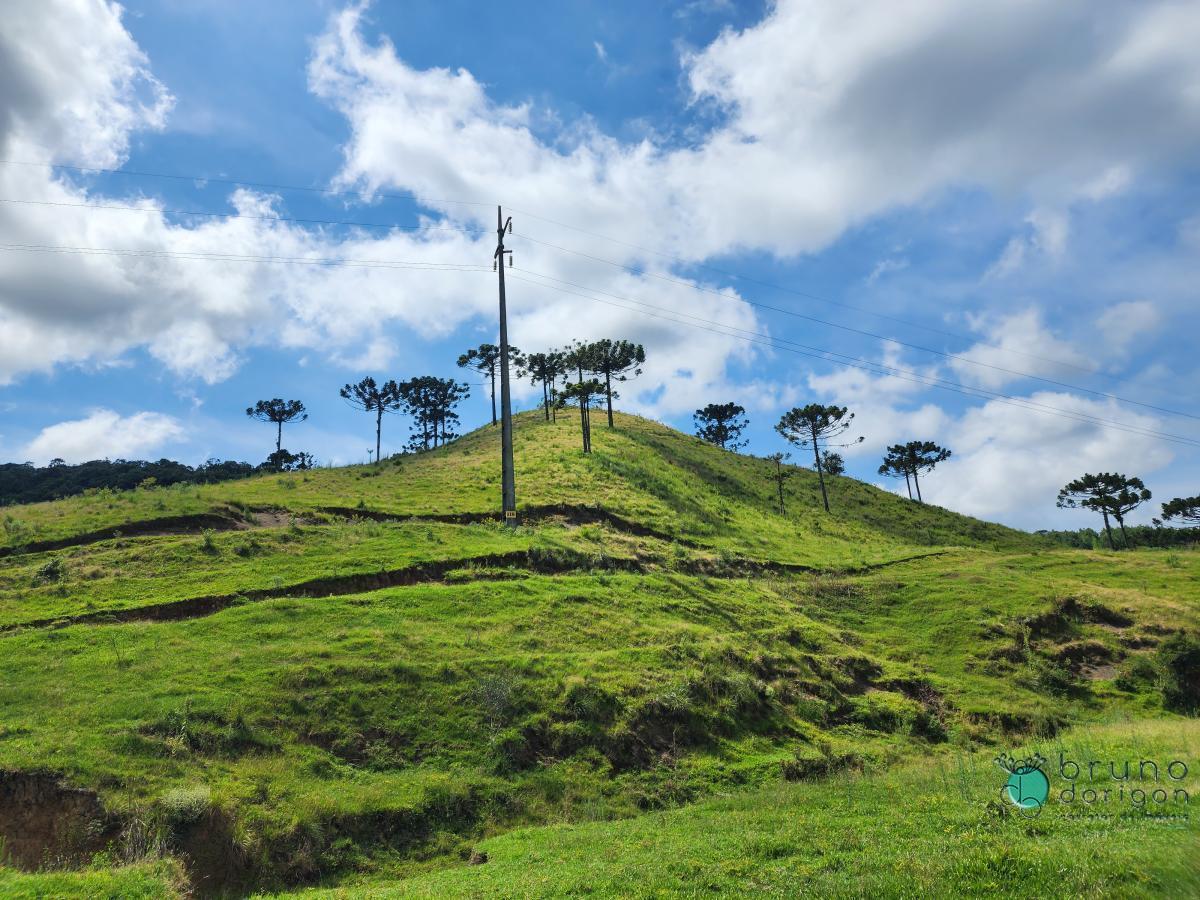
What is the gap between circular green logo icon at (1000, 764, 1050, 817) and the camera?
12.5 metres

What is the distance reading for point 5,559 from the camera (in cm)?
3234

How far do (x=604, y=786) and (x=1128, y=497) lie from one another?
88.9 m

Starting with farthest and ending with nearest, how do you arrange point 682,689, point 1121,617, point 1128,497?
point 1128,497
point 1121,617
point 682,689

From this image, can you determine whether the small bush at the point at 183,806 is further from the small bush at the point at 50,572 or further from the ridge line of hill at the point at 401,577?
the small bush at the point at 50,572

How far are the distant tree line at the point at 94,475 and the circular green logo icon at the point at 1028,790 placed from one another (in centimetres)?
9045

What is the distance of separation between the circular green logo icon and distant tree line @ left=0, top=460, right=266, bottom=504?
297 ft

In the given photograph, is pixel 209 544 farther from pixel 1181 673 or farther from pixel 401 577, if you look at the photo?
pixel 1181 673

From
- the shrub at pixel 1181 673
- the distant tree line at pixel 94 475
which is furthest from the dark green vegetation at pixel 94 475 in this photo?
the shrub at pixel 1181 673

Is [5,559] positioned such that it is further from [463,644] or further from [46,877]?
[46,877]

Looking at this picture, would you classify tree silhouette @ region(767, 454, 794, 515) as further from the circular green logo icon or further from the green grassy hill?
the circular green logo icon

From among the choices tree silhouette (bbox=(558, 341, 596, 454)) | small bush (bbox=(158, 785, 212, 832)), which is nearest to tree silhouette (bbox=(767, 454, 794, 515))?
tree silhouette (bbox=(558, 341, 596, 454))

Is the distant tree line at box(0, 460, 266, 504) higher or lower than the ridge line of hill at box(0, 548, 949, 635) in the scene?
higher

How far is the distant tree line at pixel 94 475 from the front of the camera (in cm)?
9095

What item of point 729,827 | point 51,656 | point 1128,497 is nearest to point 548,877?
point 729,827
